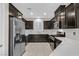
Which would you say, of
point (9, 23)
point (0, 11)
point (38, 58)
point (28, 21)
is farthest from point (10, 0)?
point (28, 21)

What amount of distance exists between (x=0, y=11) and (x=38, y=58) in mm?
1305

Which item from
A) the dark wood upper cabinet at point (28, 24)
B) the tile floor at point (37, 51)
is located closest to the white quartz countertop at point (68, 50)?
the tile floor at point (37, 51)

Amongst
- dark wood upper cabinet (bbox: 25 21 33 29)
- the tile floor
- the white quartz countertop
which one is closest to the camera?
the white quartz countertop

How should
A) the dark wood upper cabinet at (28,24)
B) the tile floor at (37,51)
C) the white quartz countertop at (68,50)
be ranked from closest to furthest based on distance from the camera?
the white quartz countertop at (68,50) < the tile floor at (37,51) < the dark wood upper cabinet at (28,24)

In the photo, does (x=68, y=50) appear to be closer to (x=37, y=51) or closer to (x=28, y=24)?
(x=37, y=51)

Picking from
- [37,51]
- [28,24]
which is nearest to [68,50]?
[37,51]

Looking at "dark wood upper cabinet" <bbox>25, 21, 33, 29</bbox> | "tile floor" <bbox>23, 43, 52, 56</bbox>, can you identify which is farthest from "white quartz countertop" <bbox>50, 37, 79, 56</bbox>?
"dark wood upper cabinet" <bbox>25, 21, 33, 29</bbox>

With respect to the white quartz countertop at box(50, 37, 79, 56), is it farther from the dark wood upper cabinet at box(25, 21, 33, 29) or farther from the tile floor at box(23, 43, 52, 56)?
the dark wood upper cabinet at box(25, 21, 33, 29)

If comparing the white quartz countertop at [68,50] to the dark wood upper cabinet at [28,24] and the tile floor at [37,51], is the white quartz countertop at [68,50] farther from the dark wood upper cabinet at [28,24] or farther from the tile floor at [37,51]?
the dark wood upper cabinet at [28,24]

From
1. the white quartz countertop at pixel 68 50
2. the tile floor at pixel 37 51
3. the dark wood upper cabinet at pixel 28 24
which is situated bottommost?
the tile floor at pixel 37 51

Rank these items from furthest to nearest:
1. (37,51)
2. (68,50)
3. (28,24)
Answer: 1. (28,24)
2. (37,51)
3. (68,50)

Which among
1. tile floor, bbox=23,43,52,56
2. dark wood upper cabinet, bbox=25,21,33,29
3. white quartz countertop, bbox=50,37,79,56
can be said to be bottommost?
tile floor, bbox=23,43,52,56

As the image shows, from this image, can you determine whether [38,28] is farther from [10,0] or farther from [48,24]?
[10,0]

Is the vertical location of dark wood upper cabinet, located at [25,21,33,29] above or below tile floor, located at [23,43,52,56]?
above
